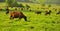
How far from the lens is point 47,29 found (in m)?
8.22

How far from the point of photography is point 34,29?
318 inches

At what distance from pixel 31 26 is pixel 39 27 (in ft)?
1.31

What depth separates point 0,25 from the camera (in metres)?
8.65

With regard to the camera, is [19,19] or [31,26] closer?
[31,26]

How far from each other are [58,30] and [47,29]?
51 centimetres

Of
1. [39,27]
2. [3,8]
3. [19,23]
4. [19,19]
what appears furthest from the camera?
[3,8]

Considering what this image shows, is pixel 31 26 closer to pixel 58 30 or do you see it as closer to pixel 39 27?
pixel 39 27

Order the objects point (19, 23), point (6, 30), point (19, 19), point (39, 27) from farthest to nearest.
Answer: point (19, 19) → point (19, 23) → point (39, 27) → point (6, 30)

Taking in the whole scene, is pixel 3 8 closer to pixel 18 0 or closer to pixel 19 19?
pixel 18 0

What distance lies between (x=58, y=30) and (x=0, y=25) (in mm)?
2833

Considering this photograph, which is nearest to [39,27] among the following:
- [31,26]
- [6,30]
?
[31,26]

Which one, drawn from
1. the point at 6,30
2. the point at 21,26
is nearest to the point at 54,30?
the point at 21,26

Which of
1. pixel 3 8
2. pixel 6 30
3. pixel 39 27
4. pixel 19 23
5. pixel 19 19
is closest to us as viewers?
pixel 6 30

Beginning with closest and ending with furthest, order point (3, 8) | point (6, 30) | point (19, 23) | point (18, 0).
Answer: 1. point (6, 30)
2. point (19, 23)
3. point (3, 8)
4. point (18, 0)
